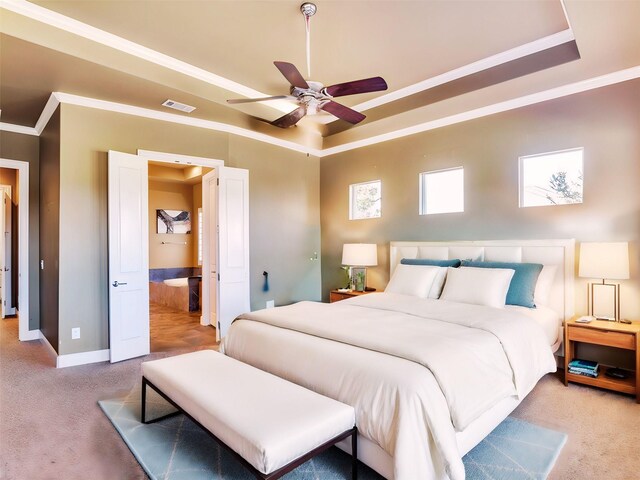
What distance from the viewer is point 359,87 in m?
2.80

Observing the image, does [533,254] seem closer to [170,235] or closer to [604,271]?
[604,271]

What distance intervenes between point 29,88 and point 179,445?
3.68 m

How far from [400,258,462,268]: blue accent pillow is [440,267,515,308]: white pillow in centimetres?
39

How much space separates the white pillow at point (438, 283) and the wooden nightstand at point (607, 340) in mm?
1149

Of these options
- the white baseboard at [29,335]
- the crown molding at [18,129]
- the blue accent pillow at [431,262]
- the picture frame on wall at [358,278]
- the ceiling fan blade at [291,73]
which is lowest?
the white baseboard at [29,335]

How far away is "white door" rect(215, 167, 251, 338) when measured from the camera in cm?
473

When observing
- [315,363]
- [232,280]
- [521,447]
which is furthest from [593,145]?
[232,280]

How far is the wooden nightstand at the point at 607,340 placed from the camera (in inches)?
114

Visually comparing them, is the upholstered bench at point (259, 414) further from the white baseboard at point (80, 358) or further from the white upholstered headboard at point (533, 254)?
the white upholstered headboard at point (533, 254)

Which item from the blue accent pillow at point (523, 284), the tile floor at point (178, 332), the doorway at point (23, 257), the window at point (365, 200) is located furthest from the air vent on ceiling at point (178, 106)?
the blue accent pillow at point (523, 284)

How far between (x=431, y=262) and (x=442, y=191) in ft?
3.54

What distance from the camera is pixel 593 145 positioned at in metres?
3.50

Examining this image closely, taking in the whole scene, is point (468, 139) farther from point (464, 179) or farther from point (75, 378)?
point (75, 378)

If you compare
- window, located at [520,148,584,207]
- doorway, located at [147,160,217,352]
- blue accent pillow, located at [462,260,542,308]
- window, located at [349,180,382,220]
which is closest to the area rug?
blue accent pillow, located at [462,260,542,308]
